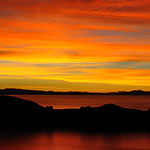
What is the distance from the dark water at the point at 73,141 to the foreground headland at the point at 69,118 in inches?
175

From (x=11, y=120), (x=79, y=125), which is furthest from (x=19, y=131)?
(x=79, y=125)

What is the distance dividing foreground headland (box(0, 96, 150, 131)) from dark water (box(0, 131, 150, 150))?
445 cm

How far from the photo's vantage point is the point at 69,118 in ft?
150

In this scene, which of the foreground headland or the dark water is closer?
the dark water

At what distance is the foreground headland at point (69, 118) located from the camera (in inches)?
1703

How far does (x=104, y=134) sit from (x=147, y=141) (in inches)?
207

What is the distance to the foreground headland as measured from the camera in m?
43.2

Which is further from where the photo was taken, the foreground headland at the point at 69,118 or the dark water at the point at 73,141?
the foreground headland at the point at 69,118

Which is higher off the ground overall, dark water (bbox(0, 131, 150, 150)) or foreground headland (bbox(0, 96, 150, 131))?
foreground headland (bbox(0, 96, 150, 131))

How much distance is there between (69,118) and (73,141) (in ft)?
35.0

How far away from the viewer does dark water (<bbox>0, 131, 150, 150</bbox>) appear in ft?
106

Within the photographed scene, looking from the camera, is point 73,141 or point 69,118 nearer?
point 73,141

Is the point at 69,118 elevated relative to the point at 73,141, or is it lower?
elevated

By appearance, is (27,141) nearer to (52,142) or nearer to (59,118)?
(52,142)
